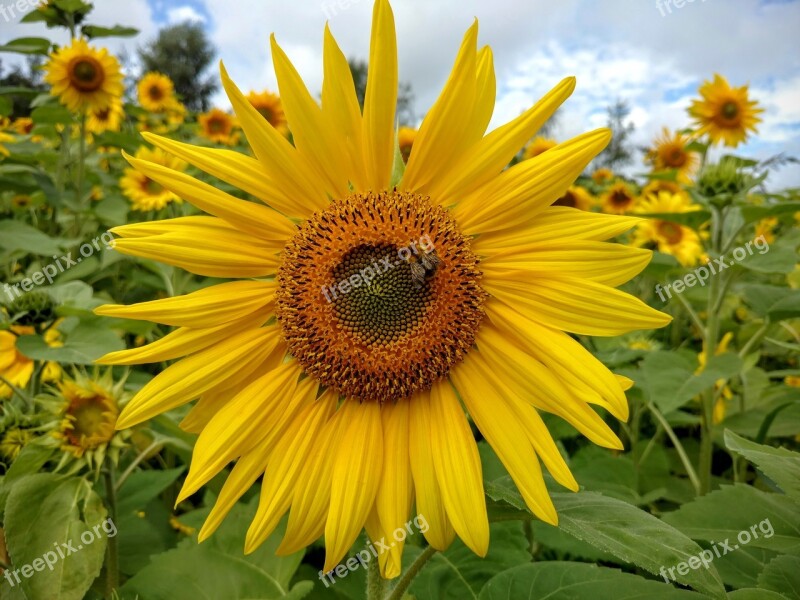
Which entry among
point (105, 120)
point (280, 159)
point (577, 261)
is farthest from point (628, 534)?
point (105, 120)

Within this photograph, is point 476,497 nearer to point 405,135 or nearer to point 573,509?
point 573,509

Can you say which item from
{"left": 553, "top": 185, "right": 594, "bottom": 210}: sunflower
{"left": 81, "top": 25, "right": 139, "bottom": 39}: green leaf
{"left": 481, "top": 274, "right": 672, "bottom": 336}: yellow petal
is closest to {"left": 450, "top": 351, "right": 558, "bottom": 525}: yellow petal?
{"left": 481, "top": 274, "right": 672, "bottom": 336}: yellow petal

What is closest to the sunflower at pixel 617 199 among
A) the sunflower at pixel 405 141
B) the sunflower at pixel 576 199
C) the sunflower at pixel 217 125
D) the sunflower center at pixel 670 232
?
the sunflower center at pixel 670 232

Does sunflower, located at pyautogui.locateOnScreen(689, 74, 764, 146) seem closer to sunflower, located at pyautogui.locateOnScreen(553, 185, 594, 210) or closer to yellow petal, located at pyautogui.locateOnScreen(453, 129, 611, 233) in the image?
sunflower, located at pyautogui.locateOnScreen(553, 185, 594, 210)

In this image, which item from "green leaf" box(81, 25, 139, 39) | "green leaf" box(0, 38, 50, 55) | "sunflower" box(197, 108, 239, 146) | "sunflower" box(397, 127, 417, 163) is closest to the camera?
"sunflower" box(397, 127, 417, 163)

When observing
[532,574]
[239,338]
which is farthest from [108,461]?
[532,574]

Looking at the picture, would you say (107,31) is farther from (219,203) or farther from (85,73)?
(219,203)
